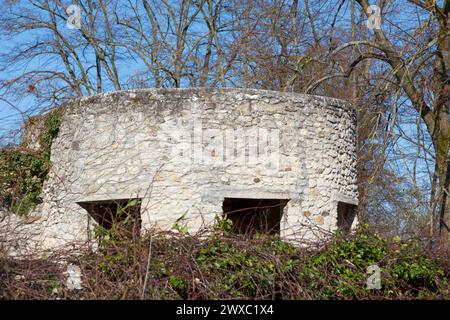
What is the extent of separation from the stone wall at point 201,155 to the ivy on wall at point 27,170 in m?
0.69

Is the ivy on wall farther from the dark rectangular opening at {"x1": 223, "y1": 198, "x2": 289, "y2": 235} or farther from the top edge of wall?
the dark rectangular opening at {"x1": 223, "y1": 198, "x2": 289, "y2": 235}

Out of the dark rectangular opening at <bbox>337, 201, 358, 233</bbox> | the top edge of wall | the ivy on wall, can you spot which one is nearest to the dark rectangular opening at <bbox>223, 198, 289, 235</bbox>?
the dark rectangular opening at <bbox>337, 201, 358, 233</bbox>

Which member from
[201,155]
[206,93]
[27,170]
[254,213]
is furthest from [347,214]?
[27,170]

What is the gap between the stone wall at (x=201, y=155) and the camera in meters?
9.91

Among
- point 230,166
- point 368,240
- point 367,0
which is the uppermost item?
point 367,0

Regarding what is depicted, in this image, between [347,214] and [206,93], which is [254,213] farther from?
[206,93]

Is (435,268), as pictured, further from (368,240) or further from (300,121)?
(300,121)

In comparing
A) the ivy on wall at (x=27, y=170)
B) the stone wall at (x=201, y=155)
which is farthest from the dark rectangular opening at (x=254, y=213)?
the ivy on wall at (x=27, y=170)

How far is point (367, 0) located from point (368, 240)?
7299 millimetres

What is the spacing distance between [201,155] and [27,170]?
9.59ft

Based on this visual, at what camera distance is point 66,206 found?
35.0 feet

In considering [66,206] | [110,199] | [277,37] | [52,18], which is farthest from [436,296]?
[52,18]

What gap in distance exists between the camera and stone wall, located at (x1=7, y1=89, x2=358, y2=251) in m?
9.91

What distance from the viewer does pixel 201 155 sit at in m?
9.97
